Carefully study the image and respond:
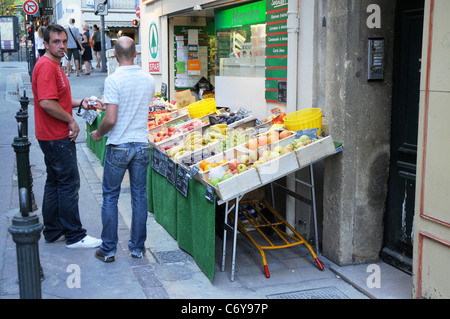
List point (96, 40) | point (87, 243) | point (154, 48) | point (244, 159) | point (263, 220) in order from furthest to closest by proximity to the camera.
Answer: point (96, 40)
point (154, 48)
point (263, 220)
point (87, 243)
point (244, 159)

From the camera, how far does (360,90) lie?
16.3ft

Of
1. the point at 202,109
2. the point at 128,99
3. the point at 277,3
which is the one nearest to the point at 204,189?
the point at 128,99

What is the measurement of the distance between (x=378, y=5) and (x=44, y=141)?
11.1 feet

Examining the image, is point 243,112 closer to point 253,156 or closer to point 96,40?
point 253,156

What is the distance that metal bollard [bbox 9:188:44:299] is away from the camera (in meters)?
3.09

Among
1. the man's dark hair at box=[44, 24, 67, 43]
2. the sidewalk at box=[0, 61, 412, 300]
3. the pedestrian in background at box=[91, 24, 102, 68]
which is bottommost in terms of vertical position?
the sidewalk at box=[0, 61, 412, 300]

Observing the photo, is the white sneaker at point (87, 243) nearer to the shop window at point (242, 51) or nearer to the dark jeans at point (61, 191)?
the dark jeans at point (61, 191)

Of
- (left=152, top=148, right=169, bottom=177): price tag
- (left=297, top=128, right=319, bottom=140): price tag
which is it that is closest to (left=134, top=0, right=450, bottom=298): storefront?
(left=297, top=128, right=319, bottom=140): price tag

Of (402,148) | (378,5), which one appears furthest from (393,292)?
(378,5)

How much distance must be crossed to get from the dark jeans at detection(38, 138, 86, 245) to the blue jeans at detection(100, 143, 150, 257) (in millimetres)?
489

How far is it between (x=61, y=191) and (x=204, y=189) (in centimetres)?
158

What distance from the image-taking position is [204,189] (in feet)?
16.3

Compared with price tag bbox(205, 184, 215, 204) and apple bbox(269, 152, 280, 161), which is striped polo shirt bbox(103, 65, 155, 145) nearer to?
price tag bbox(205, 184, 215, 204)

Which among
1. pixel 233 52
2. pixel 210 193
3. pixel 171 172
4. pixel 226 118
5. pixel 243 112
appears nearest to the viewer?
pixel 210 193
